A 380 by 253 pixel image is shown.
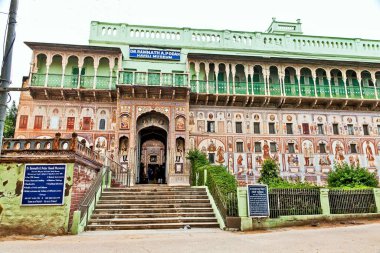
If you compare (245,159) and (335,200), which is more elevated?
(245,159)

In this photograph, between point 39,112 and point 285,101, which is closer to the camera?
point 39,112

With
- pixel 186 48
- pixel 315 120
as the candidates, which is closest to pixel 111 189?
pixel 186 48

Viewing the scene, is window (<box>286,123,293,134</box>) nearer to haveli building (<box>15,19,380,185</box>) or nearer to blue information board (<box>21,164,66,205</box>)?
haveli building (<box>15,19,380,185</box>)

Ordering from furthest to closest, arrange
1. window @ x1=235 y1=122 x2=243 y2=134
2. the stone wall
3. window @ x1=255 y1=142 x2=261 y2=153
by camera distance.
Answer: window @ x1=235 y1=122 x2=243 y2=134 → window @ x1=255 y1=142 x2=261 y2=153 → the stone wall

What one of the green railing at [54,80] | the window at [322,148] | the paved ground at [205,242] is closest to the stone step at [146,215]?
the paved ground at [205,242]

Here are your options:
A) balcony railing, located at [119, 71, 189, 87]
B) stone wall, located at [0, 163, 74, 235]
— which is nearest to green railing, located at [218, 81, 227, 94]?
balcony railing, located at [119, 71, 189, 87]

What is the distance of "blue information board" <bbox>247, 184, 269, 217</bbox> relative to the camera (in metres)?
11.3

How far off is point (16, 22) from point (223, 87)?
17.8 meters

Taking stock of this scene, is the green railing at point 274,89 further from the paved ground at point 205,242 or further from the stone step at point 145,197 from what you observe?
the paved ground at point 205,242

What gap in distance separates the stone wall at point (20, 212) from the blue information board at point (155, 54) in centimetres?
1426

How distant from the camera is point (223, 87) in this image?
2259 cm

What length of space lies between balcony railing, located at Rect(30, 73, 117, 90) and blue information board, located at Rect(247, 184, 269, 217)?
46.5ft

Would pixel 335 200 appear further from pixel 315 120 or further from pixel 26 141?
pixel 26 141

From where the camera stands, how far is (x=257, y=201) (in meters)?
11.4
